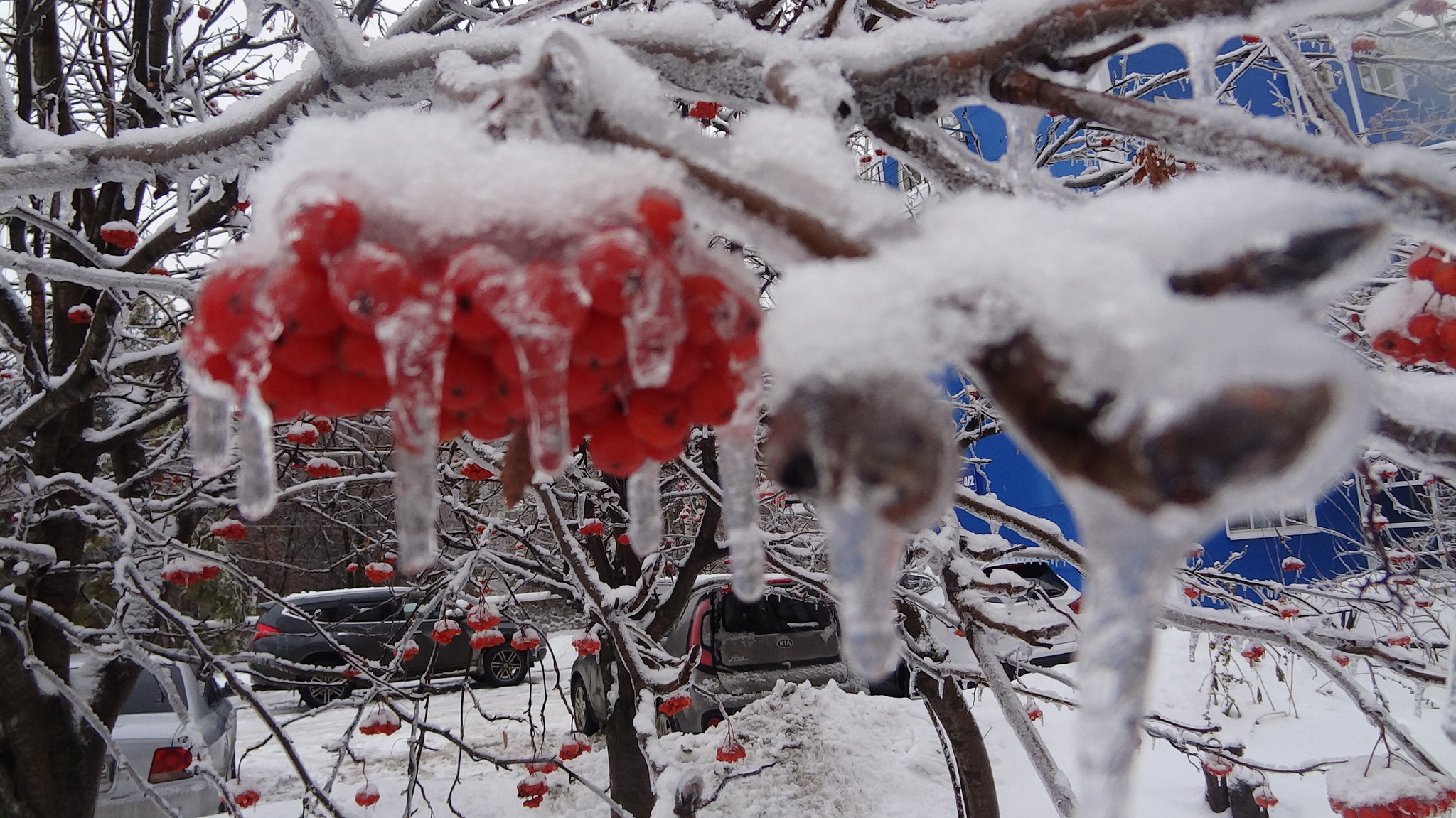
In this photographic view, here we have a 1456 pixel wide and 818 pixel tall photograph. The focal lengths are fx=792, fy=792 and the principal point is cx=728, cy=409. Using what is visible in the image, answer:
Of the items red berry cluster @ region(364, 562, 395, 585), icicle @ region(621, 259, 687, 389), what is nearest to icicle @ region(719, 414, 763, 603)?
icicle @ region(621, 259, 687, 389)

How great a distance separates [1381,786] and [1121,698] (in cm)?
333

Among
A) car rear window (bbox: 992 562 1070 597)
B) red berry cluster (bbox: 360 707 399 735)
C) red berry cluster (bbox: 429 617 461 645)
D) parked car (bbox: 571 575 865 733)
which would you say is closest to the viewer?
red berry cluster (bbox: 360 707 399 735)

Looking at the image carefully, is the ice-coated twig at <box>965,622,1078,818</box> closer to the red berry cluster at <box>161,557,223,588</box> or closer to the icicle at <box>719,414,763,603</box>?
the icicle at <box>719,414,763,603</box>

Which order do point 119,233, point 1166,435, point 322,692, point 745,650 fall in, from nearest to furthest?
point 1166,435
point 119,233
point 322,692
point 745,650

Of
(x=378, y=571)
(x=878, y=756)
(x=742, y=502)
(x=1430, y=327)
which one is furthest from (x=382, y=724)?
(x=1430, y=327)

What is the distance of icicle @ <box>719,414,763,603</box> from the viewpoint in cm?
81

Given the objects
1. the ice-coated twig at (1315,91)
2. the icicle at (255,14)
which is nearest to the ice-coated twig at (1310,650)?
the ice-coated twig at (1315,91)

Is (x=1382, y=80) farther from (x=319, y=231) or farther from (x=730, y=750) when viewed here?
(x=319, y=231)

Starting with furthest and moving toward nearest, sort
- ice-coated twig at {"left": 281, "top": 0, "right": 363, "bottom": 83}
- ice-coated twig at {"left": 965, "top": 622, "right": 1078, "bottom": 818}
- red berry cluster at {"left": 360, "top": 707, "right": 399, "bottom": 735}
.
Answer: red berry cluster at {"left": 360, "top": 707, "right": 399, "bottom": 735}
ice-coated twig at {"left": 965, "top": 622, "right": 1078, "bottom": 818}
ice-coated twig at {"left": 281, "top": 0, "right": 363, "bottom": 83}

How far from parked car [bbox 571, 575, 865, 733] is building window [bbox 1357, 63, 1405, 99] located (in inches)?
254

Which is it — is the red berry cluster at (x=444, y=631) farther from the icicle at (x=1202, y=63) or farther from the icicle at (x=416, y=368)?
the icicle at (x=1202, y=63)

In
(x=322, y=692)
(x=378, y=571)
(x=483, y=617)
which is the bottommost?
(x=322, y=692)

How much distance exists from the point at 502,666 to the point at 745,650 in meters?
4.44

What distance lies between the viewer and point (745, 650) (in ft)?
23.0
